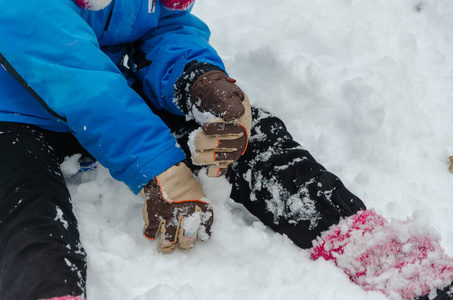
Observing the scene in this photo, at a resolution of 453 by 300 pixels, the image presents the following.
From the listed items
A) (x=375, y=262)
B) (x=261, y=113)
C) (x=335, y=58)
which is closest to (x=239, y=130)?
(x=261, y=113)

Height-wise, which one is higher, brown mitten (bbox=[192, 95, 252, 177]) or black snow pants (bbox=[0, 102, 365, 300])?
brown mitten (bbox=[192, 95, 252, 177])

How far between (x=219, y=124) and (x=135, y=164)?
0.74 feet

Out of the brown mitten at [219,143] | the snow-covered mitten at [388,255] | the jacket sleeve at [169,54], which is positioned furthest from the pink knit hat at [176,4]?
the snow-covered mitten at [388,255]

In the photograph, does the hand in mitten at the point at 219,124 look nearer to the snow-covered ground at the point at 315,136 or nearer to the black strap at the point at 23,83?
the snow-covered ground at the point at 315,136

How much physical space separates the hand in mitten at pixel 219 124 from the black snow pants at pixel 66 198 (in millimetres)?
107

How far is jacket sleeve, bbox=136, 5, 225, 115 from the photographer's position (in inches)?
52.3

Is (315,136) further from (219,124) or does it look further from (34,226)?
(34,226)

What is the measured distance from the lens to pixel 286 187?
114cm

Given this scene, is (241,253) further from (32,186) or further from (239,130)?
(32,186)

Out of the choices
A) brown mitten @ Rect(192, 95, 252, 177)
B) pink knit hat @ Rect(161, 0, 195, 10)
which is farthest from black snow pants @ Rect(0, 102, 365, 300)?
pink knit hat @ Rect(161, 0, 195, 10)

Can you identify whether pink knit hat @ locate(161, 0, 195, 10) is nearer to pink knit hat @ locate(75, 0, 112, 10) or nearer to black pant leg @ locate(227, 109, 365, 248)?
pink knit hat @ locate(75, 0, 112, 10)

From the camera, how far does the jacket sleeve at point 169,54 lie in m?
1.33

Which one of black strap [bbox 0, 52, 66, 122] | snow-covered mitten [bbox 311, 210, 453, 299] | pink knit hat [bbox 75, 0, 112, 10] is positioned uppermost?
pink knit hat [bbox 75, 0, 112, 10]

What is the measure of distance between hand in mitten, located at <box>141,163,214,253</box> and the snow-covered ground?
0.05 metres
